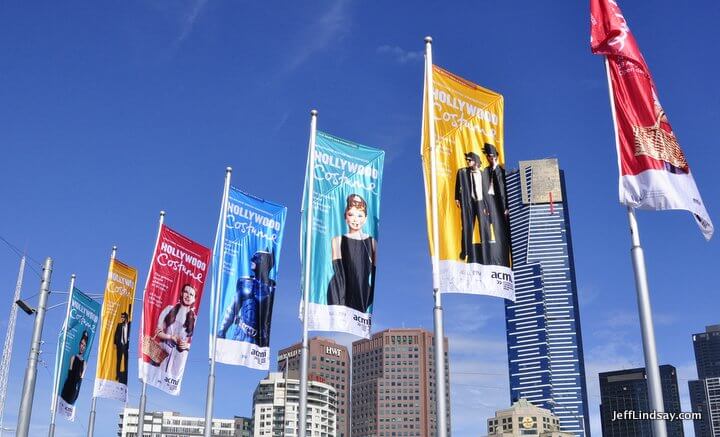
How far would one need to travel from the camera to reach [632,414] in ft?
83.6

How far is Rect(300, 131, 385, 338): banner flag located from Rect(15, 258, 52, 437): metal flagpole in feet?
27.1

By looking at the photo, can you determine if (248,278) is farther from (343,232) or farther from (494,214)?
(494,214)

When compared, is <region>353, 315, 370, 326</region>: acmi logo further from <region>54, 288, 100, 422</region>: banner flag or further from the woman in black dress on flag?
<region>54, 288, 100, 422</region>: banner flag

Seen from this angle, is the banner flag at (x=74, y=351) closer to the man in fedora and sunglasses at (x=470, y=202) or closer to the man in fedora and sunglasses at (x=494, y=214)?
the man in fedora and sunglasses at (x=470, y=202)

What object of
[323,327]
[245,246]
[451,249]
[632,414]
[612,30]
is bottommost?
[632,414]

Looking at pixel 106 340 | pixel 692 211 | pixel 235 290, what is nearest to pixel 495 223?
pixel 692 211

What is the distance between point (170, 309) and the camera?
32.4 m

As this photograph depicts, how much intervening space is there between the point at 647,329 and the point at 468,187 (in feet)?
21.2

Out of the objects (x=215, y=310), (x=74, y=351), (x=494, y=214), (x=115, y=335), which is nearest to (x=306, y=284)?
(x=494, y=214)

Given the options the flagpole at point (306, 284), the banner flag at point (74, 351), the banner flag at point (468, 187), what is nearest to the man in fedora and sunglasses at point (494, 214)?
the banner flag at point (468, 187)

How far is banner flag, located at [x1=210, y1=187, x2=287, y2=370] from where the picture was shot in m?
Answer: 29.3

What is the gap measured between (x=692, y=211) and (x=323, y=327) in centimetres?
1069

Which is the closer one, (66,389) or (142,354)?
(142,354)

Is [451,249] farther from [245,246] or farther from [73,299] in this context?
[73,299]
